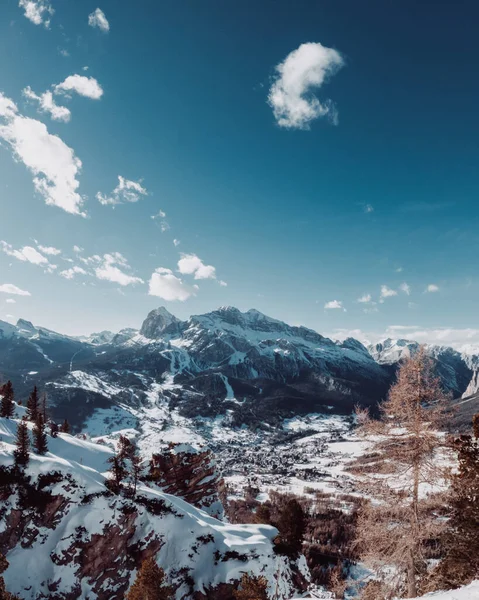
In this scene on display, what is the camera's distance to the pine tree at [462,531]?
687 inches

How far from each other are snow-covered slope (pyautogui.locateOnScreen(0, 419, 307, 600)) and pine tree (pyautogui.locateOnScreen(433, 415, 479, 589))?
3716 cm

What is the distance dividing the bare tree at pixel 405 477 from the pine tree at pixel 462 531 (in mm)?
916

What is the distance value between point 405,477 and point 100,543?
156ft

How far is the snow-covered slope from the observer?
43656mm

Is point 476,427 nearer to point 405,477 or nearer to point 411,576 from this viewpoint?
point 405,477

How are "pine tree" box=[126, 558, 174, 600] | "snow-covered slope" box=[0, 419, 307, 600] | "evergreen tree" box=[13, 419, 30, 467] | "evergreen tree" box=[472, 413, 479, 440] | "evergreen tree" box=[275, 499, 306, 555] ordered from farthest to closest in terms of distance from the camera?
"evergreen tree" box=[275, 499, 306, 555], "evergreen tree" box=[13, 419, 30, 467], "snow-covered slope" box=[0, 419, 307, 600], "pine tree" box=[126, 558, 174, 600], "evergreen tree" box=[472, 413, 479, 440]

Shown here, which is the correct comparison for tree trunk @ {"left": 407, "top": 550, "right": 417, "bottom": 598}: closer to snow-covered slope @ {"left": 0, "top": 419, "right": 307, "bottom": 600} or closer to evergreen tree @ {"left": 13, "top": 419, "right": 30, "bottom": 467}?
snow-covered slope @ {"left": 0, "top": 419, "right": 307, "bottom": 600}

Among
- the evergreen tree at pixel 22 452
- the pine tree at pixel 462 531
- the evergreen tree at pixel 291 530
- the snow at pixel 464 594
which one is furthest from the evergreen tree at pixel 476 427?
the evergreen tree at pixel 22 452

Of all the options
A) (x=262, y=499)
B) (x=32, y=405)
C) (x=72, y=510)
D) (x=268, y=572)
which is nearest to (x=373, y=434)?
(x=268, y=572)

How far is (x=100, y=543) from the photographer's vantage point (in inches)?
1812

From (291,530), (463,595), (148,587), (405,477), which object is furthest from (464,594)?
(291,530)

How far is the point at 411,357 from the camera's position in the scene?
18969 millimetres

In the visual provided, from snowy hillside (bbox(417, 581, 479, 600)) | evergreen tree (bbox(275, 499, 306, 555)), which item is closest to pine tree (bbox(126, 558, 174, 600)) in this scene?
evergreen tree (bbox(275, 499, 306, 555))

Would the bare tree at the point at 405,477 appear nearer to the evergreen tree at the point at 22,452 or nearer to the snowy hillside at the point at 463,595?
the snowy hillside at the point at 463,595
